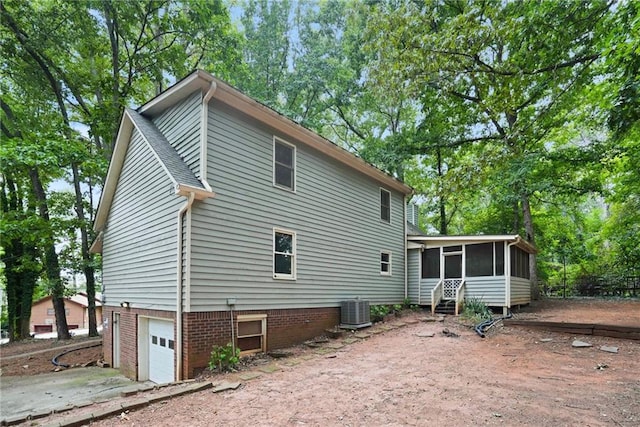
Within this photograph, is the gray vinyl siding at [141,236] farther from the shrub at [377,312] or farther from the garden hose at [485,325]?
the garden hose at [485,325]

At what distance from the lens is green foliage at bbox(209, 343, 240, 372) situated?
23.7 feet

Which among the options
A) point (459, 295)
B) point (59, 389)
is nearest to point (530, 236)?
point (459, 295)

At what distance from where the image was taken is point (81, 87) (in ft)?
50.0

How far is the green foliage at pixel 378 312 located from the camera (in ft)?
39.0

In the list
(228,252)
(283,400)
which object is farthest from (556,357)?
(228,252)

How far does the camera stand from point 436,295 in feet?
45.3

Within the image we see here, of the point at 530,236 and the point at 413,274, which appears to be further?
the point at 530,236

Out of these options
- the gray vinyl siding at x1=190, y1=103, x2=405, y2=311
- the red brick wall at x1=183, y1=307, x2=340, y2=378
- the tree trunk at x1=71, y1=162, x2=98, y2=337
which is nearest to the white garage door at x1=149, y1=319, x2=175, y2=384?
the red brick wall at x1=183, y1=307, x2=340, y2=378

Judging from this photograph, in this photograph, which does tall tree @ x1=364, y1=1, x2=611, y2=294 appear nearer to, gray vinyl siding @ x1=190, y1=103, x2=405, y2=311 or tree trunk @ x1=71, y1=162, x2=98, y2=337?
gray vinyl siding @ x1=190, y1=103, x2=405, y2=311

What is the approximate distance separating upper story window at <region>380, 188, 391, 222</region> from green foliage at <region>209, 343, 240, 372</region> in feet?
27.1

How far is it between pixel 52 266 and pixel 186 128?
41.2ft

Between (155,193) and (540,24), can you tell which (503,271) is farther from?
(155,193)

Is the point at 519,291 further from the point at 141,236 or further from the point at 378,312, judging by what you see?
the point at 141,236

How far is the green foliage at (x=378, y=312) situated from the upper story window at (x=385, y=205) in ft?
11.3
